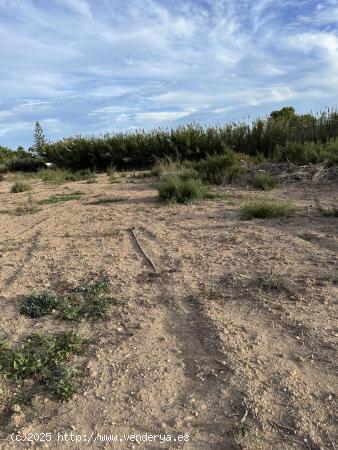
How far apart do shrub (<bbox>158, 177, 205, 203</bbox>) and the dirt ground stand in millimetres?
2322

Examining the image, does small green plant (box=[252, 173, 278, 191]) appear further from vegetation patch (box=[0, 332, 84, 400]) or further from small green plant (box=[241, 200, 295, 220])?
vegetation patch (box=[0, 332, 84, 400])

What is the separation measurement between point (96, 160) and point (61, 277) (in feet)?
60.7

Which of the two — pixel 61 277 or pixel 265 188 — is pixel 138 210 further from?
pixel 61 277

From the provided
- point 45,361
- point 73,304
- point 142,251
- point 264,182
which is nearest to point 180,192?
point 264,182

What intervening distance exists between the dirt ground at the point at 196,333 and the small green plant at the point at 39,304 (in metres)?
0.10

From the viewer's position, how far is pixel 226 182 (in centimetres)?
1164

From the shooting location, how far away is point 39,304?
409cm

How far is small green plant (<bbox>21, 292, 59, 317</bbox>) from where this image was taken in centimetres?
396

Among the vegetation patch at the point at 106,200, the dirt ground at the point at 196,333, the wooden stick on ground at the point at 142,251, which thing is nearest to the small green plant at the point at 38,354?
the dirt ground at the point at 196,333

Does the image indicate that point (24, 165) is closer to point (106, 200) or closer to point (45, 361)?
point (106, 200)

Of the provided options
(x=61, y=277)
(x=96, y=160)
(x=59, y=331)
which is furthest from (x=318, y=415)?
(x=96, y=160)

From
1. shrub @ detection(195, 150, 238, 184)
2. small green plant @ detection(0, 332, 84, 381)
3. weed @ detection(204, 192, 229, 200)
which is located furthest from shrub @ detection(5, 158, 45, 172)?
small green plant @ detection(0, 332, 84, 381)

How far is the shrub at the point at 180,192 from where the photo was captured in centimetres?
930

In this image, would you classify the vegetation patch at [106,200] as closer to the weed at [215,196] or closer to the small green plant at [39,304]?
the weed at [215,196]
